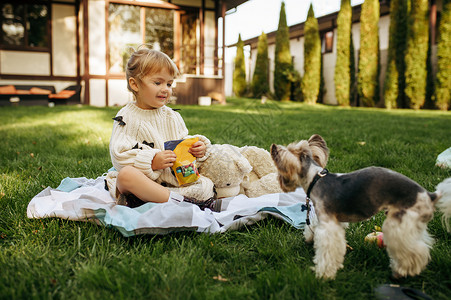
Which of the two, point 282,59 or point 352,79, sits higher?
point 282,59

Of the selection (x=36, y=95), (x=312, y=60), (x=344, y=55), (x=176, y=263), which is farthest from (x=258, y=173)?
(x=312, y=60)

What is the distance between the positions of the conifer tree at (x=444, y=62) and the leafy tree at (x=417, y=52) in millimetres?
522

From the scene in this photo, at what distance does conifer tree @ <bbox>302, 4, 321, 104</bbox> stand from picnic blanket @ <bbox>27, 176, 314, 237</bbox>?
15320 mm

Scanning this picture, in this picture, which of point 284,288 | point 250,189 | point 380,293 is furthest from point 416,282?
point 250,189

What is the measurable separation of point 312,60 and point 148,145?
52.4 ft

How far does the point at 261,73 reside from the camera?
21156 millimetres

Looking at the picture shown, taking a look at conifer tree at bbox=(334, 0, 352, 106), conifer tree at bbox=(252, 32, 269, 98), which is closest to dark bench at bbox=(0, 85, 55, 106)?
conifer tree at bbox=(252, 32, 269, 98)

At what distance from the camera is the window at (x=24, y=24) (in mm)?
13500

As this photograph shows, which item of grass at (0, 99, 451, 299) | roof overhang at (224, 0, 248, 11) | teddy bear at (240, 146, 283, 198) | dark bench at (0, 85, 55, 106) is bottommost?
grass at (0, 99, 451, 299)

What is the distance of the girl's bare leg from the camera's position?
2.30m

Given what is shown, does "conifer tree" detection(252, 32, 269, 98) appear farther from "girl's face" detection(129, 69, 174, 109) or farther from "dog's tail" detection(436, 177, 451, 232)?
"dog's tail" detection(436, 177, 451, 232)

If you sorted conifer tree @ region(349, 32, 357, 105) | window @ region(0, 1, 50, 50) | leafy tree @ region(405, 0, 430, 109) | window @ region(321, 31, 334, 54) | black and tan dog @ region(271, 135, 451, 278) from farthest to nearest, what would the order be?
window @ region(321, 31, 334, 54) < conifer tree @ region(349, 32, 357, 105) < window @ region(0, 1, 50, 50) < leafy tree @ region(405, 0, 430, 109) < black and tan dog @ region(271, 135, 451, 278)

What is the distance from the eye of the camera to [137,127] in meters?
2.57

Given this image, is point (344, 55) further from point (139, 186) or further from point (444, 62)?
point (139, 186)
